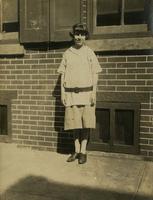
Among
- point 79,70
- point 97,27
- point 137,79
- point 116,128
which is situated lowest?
point 116,128

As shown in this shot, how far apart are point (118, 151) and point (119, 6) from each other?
2.29 metres

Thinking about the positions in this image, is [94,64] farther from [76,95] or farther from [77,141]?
[77,141]

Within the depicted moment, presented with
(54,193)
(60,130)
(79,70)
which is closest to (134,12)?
(79,70)

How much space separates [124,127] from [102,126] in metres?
0.37

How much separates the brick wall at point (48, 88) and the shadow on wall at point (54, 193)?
5.18 feet

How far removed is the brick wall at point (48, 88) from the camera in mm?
5914

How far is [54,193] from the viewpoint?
455 cm

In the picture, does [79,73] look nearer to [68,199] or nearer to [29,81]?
[29,81]

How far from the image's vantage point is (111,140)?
20.3ft

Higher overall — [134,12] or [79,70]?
[134,12]

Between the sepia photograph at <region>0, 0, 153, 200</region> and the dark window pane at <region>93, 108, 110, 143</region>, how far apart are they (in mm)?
16

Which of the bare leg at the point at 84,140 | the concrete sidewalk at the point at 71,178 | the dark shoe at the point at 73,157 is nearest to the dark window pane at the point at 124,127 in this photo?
the concrete sidewalk at the point at 71,178

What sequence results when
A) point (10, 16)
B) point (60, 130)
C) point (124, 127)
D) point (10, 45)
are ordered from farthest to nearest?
point (10, 16)
point (10, 45)
point (60, 130)
point (124, 127)

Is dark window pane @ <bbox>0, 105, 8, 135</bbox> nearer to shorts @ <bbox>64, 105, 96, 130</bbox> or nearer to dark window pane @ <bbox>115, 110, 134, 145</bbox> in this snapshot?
shorts @ <bbox>64, 105, 96, 130</bbox>
